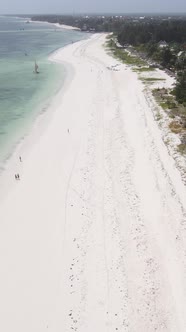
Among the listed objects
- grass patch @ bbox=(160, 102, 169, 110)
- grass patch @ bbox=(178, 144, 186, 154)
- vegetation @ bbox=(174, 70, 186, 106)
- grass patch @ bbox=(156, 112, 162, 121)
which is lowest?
grass patch @ bbox=(178, 144, 186, 154)

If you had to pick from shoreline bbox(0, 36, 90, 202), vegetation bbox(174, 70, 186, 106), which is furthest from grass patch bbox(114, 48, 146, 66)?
vegetation bbox(174, 70, 186, 106)

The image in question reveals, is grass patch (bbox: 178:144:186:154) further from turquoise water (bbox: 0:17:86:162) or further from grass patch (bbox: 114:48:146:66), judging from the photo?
grass patch (bbox: 114:48:146:66)

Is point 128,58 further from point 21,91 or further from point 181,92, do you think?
point 181,92

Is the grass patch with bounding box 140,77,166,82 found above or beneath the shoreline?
above

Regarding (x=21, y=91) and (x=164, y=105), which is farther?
(x=21, y=91)

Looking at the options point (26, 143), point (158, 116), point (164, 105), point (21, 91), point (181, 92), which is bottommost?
point (21, 91)

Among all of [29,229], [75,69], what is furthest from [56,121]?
[75,69]

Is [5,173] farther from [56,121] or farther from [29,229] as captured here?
[56,121]

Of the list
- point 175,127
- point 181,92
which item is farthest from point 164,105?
point 175,127

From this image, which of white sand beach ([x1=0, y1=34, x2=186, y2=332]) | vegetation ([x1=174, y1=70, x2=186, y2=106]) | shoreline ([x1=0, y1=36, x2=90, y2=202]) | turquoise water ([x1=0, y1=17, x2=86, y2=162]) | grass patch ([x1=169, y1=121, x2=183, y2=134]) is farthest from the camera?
vegetation ([x1=174, y1=70, x2=186, y2=106])
